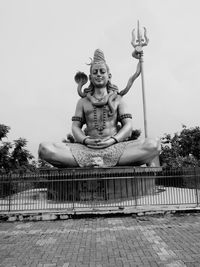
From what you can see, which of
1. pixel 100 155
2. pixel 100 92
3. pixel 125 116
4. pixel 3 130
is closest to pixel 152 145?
pixel 100 155

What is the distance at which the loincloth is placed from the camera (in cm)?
1152

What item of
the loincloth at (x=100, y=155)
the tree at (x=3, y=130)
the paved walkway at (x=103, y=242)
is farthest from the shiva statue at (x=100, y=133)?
the tree at (x=3, y=130)

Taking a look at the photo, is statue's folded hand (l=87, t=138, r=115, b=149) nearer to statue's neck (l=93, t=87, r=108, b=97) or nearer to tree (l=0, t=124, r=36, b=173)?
statue's neck (l=93, t=87, r=108, b=97)

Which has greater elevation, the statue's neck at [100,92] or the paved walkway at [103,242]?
the statue's neck at [100,92]

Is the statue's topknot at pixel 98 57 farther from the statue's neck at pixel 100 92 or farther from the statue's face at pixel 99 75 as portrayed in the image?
the statue's neck at pixel 100 92

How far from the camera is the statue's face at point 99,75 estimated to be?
13406mm

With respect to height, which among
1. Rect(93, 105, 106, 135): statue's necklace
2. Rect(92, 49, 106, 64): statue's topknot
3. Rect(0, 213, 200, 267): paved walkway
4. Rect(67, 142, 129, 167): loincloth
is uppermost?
Rect(92, 49, 106, 64): statue's topknot

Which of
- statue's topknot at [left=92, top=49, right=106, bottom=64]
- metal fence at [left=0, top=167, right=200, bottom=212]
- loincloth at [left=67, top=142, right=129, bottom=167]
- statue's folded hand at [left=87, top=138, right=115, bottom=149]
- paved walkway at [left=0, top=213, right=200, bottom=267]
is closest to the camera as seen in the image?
paved walkway at [left=0, top=213, right=200, bottom=267]

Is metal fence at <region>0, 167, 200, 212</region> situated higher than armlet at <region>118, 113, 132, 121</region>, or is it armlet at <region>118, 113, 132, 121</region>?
armlet at <region>118, 113, 132, 121</region>

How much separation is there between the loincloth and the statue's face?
11.0 ft

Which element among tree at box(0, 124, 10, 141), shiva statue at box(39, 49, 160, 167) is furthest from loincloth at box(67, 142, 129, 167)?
tree at box(0, 124, 10, 141)

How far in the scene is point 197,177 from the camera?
1080 centimetres

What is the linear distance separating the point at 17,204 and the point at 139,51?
9.78 meters

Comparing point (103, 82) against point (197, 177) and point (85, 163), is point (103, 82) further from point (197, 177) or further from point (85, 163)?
point (197, 177)
